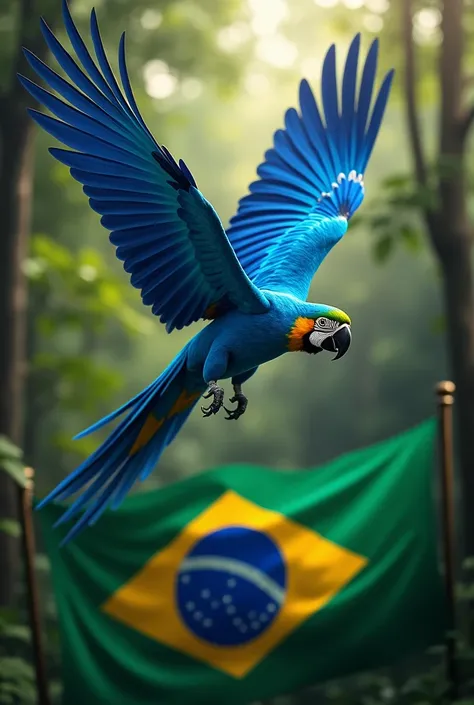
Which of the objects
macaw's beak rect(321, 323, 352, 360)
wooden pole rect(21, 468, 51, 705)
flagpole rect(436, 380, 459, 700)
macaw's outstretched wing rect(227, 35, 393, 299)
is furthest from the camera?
flagpole rect(436, 380, 459, 700)

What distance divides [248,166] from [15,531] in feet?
34.6

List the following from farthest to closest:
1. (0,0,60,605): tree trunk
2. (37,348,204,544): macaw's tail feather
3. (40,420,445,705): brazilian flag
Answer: (0,0,60,605): tree trunk
(40,420,445,705): brazilian flag
(37,348,204,544): macaw's tail feather

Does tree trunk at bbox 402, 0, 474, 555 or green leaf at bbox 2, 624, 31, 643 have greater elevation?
tree trunk at bbox 402, 0, 474, 555

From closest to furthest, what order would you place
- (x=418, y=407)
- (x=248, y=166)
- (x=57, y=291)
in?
(x=57, y=291) → (x=418, y=407) → (x=248, y=166)

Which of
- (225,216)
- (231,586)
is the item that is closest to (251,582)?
(231,586)

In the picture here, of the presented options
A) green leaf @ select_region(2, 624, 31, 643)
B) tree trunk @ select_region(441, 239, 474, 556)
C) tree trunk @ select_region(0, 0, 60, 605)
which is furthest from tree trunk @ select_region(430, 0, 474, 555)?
green leaf @ select_region(2, 624, 31, 643)

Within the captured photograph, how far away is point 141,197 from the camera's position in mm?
1281

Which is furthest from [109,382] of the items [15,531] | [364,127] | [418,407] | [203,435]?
[203,435]

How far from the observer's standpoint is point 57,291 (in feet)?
16.4

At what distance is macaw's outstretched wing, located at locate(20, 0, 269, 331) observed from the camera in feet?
3.71

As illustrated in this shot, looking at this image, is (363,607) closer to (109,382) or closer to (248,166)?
(109,382)

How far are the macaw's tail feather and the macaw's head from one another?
0.25 metres

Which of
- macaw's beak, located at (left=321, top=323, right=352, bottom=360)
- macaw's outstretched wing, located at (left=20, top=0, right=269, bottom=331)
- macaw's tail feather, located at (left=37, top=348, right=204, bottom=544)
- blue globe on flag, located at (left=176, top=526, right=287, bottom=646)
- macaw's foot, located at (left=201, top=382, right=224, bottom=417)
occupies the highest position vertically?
macaw's outstretched wing, located at (left=20, top=0, right=269, bottom=331)

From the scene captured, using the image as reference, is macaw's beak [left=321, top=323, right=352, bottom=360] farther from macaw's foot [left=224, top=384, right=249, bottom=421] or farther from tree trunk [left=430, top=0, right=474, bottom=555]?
tree trunk [left=430, top=0, right=474, bottom=555]
